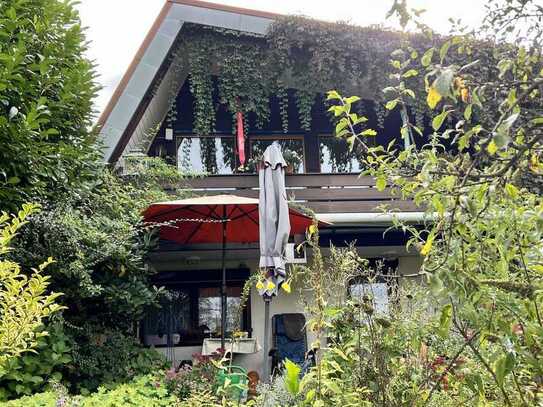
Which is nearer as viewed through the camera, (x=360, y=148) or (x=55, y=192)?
(x=360, y=148)

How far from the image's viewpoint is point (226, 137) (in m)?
10.1

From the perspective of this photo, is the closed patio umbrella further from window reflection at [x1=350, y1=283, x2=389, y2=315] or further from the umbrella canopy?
window reflection at [x1=350, y1=283, x2=389, y2=315]

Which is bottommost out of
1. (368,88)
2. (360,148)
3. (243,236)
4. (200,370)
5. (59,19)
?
(200,370)

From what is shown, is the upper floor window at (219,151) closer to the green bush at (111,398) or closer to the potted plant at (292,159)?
the potted plant at (292,159)

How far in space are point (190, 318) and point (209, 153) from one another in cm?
334

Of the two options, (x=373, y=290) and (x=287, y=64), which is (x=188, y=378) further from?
→ (x=287, y=64)

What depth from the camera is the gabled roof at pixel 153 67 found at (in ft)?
27.2

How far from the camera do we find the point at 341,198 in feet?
27.7

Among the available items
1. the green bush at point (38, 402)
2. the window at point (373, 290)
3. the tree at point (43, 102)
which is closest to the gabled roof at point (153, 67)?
the tree at point (43, 102)

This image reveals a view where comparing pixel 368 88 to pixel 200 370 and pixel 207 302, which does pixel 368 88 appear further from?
pixel 200 370

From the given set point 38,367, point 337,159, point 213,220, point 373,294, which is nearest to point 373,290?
point 373,294

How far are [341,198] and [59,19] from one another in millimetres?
5073

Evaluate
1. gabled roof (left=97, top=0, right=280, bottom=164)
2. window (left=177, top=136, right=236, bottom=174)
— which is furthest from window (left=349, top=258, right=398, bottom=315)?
window (left=177, top=136, right=236, bottom=174)

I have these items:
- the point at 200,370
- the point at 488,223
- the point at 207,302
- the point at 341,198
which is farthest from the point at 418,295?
the point at 207,302
